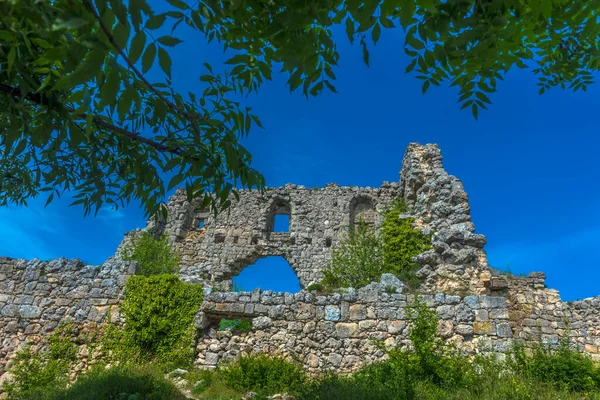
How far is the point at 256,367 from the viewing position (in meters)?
7.96

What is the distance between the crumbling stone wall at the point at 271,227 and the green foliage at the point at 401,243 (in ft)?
12.9

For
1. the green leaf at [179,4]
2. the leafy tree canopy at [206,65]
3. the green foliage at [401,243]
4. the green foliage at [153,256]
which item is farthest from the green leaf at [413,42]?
the green foliage at [153,256]

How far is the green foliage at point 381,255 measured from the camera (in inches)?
577

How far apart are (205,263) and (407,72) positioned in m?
18.3

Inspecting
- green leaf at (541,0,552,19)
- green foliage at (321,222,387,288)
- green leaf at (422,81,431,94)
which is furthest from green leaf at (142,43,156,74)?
green foliage at (321,222,387,288)

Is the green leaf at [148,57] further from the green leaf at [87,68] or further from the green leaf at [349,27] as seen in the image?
the green leaf at [349,27]

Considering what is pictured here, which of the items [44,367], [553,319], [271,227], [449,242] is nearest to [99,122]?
[44,367]

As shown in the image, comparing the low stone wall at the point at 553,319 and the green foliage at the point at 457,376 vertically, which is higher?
the low stone wall at the point at 553,319

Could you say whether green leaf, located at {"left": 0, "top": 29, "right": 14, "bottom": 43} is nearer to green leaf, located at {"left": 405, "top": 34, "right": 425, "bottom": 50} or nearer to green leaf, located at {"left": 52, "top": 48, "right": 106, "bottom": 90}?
green leaf, located at {"left": 52, "top": 48, "right": 106, "bottom": 90}

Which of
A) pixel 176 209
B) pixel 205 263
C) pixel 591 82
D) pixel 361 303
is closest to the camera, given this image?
pixel 591 82

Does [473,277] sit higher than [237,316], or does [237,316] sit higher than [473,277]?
[473,277]

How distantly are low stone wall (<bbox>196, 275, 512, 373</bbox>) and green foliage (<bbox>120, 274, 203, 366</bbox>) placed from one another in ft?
1.16

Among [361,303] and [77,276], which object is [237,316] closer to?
[361,303]

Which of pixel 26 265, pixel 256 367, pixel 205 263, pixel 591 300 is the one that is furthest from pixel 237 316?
pixel 205 263
